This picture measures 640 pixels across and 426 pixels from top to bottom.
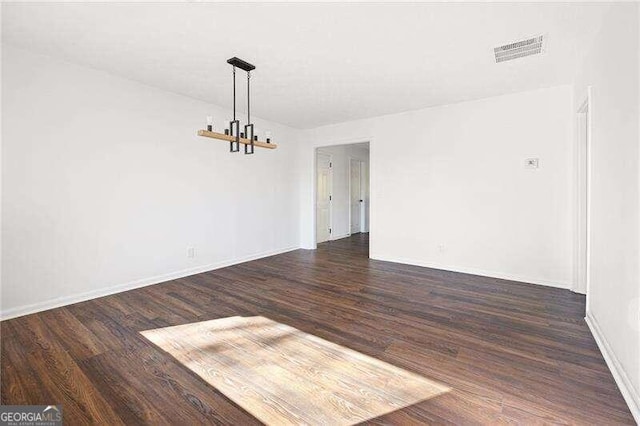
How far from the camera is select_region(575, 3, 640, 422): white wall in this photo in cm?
168

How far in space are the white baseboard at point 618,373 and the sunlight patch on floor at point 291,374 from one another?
0.97 metres

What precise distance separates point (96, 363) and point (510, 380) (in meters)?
2.84

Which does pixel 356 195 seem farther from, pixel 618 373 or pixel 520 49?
pixel 618 373

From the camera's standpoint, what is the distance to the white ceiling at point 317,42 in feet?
7.35

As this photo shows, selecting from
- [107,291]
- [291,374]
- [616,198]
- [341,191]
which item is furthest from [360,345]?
[341,191]

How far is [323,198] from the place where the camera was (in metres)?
7.09

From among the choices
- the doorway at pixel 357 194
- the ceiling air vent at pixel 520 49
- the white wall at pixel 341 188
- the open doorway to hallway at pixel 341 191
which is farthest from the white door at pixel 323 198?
the ceiling air vent at pixel 520 49

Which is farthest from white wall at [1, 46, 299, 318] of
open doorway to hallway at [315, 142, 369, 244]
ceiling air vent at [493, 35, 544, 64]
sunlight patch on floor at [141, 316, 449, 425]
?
ceiling air vent at [493, 35, 544, 64]

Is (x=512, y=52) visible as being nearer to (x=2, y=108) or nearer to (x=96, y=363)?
(x=96, y=363)

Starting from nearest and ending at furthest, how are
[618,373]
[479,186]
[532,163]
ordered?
[618,373], [532,163], [479,186]

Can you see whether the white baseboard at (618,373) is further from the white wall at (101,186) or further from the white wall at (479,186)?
the white wall at (101,186)

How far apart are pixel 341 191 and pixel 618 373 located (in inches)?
248

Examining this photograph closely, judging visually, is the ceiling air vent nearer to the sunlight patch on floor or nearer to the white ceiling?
the white ceiling

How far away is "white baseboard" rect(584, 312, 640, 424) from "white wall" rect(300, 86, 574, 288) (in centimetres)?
157
